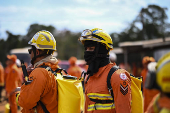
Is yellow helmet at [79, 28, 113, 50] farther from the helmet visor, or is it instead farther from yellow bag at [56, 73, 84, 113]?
yellow bag at [56, 73, 84, 113]

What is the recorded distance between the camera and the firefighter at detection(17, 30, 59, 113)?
2529mm

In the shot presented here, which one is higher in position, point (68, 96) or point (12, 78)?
point (68, 96)

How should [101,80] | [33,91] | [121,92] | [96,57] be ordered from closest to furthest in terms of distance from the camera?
[121,92]
[33,91]
[101,80]
[96,57]

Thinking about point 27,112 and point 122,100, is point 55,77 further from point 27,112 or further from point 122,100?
point 122,100

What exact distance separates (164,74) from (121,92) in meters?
1.08

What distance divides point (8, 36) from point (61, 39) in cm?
1973

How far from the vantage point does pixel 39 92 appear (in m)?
2.53

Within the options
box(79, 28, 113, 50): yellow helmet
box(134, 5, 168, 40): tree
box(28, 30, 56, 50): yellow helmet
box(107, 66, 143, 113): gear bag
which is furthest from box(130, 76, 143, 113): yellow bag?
box(134, 5, 168, 40): tree

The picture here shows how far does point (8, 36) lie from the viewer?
26.3 metres

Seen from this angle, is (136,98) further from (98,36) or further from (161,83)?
(161,83)

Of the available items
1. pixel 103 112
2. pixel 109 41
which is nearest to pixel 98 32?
pixel 109 41

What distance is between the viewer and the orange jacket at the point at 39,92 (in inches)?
99.3

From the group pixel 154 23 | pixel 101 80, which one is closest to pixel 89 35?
pixel 101 80

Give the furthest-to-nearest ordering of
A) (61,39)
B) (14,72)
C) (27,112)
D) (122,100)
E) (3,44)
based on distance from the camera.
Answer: (61,39)
(3,44)
(14,72)
(27,112)
(122,100)
